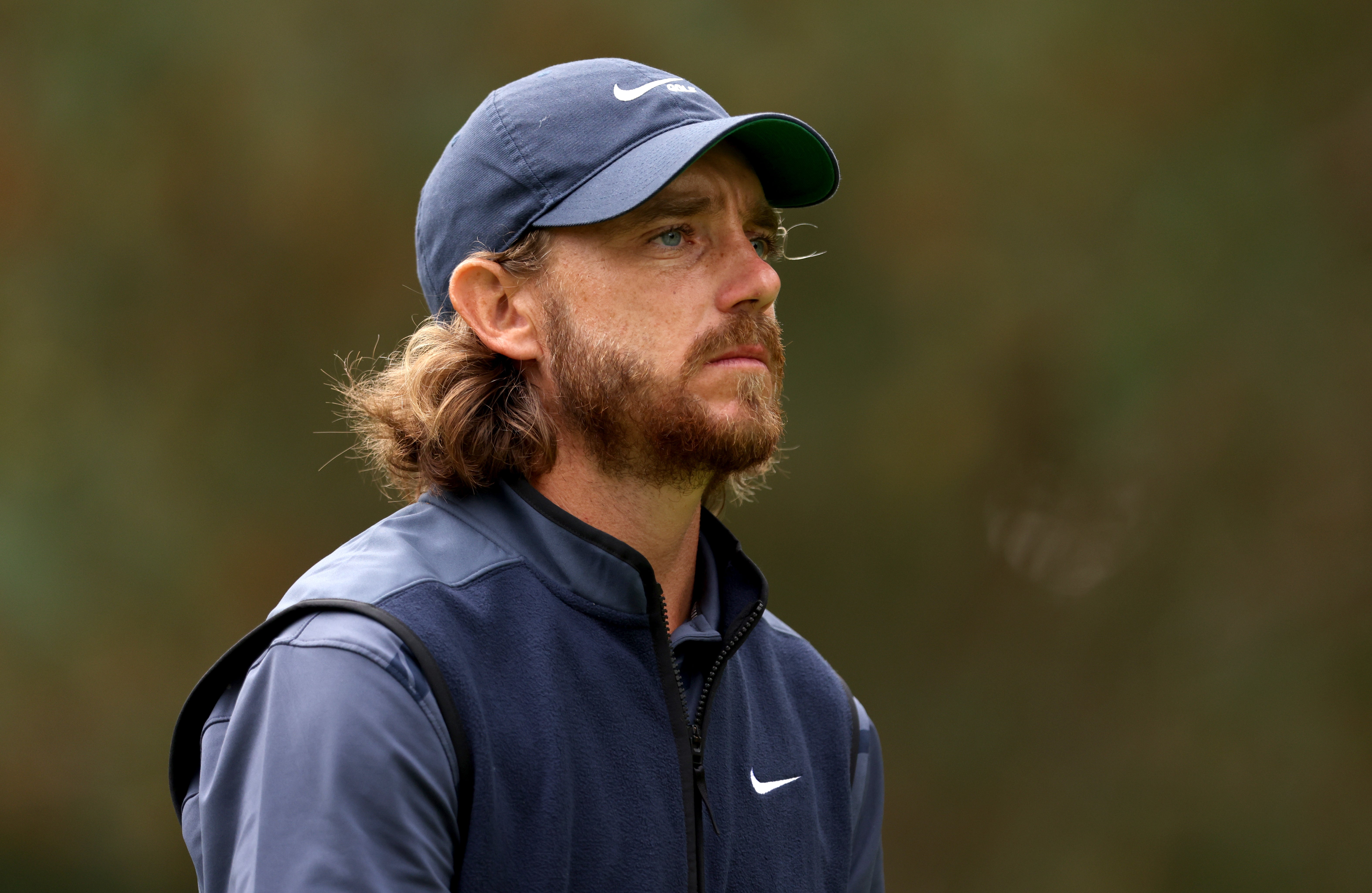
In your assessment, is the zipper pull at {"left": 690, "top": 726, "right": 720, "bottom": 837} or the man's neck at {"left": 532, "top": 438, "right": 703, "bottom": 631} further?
the man's neck at {"left": 532, "top": 438, "right": 703, "bottom": 631}

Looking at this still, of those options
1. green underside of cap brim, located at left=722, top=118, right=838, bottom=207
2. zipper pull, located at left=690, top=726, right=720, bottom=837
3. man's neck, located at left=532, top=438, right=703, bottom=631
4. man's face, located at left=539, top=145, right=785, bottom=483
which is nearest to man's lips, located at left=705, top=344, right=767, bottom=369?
man's face, located at left=539, top=145, right=785, bottom=483

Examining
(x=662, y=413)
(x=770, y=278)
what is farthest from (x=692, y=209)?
(x=662, y=413)

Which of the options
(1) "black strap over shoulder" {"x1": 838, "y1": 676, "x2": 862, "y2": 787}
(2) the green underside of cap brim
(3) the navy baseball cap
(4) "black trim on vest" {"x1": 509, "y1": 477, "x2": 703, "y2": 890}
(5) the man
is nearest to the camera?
(5) the man

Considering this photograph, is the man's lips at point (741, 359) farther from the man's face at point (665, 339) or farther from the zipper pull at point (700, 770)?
the zipper pull at point (700, 770)

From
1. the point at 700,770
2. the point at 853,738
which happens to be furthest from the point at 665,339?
the point at 853,738

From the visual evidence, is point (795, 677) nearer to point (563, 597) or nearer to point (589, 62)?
point (563, 597)

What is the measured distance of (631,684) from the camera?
147cm

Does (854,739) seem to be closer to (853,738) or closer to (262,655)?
(853,738)

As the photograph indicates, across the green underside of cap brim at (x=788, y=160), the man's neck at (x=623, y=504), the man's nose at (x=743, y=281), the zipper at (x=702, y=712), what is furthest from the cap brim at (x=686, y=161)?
the zipper at (x=702, y=712)

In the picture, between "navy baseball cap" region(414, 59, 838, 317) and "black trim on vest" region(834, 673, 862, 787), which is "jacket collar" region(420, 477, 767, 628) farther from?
"black trim on vest" region(834, 673, 862, 787)

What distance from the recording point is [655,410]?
1.58 meters

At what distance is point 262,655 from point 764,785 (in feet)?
2.07

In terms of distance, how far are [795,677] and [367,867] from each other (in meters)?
0.76

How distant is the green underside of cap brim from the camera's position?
5.47 ft
